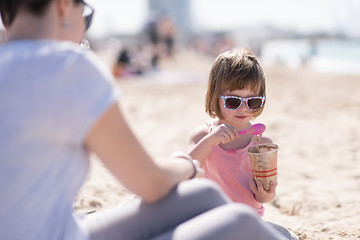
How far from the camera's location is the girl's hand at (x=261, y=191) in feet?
5.83

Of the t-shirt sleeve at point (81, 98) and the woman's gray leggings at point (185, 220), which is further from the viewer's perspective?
the woman's gray leggings at point (185, 220)

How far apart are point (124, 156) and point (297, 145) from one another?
365 cm

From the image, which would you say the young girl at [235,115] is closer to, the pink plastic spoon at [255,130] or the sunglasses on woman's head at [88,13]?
the pink plastic spoon at [255,130]

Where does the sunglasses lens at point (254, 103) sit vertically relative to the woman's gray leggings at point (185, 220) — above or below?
above

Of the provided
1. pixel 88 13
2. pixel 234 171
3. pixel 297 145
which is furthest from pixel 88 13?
pixel 297 145

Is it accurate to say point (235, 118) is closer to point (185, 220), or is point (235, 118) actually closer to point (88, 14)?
point (185, 220)

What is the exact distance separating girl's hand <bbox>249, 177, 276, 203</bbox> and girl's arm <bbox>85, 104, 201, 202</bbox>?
2.43 feet

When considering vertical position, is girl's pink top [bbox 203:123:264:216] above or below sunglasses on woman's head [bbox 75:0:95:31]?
below

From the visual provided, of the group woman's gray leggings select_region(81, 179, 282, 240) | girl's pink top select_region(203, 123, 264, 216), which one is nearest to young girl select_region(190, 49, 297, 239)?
girl's pink top select_region(203, 123, 264, 216)

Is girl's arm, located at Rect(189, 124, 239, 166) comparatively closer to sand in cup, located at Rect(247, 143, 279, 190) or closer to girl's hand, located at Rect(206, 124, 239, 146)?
girl's hand, located at Rect(206, 124, 239, 146)

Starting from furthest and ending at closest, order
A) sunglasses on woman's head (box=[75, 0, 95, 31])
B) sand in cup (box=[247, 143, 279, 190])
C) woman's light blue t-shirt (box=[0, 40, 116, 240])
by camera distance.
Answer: sand in cup (box=[247, 143, 279, 190]), sunglasses on woman's head (box=[75, 0, 95, 31]), woman's light blue t-shirt (box=[0, 40, 116, 240])

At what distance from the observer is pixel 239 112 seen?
1.95 m

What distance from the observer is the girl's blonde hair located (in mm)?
1921

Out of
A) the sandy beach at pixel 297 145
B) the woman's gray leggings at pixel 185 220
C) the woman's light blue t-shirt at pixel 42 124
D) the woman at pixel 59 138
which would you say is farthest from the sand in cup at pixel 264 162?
the woman's light blue t-shirt at pixel 42 124
